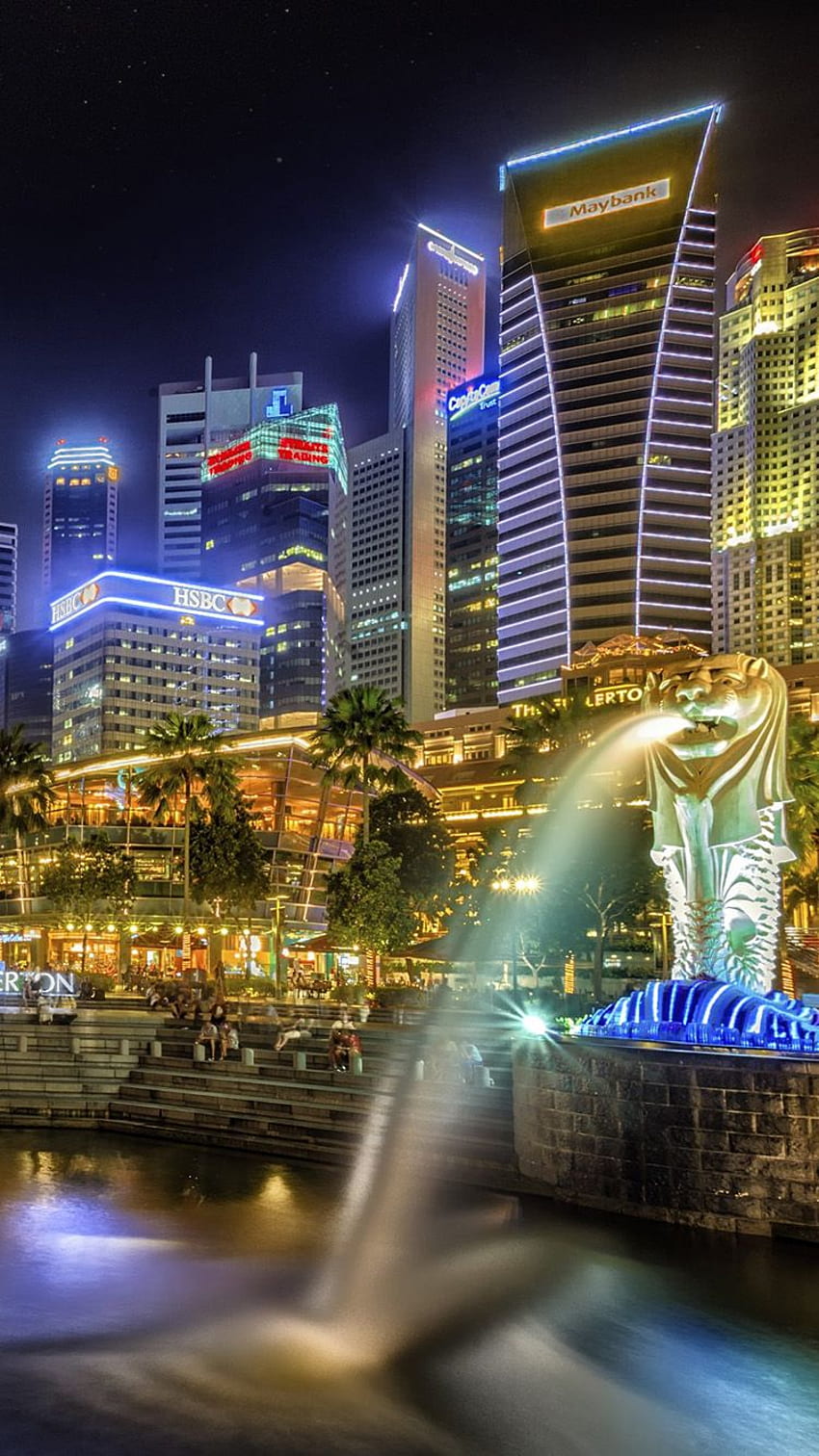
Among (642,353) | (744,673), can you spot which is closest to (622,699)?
(642,353)

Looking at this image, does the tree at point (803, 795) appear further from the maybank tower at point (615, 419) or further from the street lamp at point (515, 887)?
the maybank tower at point (615, 419)

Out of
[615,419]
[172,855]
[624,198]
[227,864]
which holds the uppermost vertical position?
Result: [624,198]

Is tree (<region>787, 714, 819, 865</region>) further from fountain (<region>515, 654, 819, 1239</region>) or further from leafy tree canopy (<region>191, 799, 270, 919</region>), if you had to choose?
leafy tree canopy (<region>191, 799, 270, 919</region>)

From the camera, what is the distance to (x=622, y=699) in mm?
121750

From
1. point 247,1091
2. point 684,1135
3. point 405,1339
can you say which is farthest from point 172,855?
point 405,1339

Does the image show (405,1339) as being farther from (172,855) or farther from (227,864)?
(172,855)

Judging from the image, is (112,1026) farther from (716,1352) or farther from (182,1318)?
(716,1352)

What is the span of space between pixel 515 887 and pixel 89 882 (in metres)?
21.3

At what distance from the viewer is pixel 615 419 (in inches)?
7121

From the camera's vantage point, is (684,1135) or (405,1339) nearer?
(405,1339)

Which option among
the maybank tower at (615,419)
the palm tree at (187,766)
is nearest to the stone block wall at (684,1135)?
the palm tree at (187,766)

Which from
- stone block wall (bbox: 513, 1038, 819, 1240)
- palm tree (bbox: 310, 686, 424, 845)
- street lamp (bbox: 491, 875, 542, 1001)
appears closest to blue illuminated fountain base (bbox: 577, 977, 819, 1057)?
stone block wall (bbox: 513, 1038, 819, 1240)

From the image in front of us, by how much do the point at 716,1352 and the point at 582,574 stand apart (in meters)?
169

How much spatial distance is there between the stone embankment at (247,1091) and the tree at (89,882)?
24766 mm
